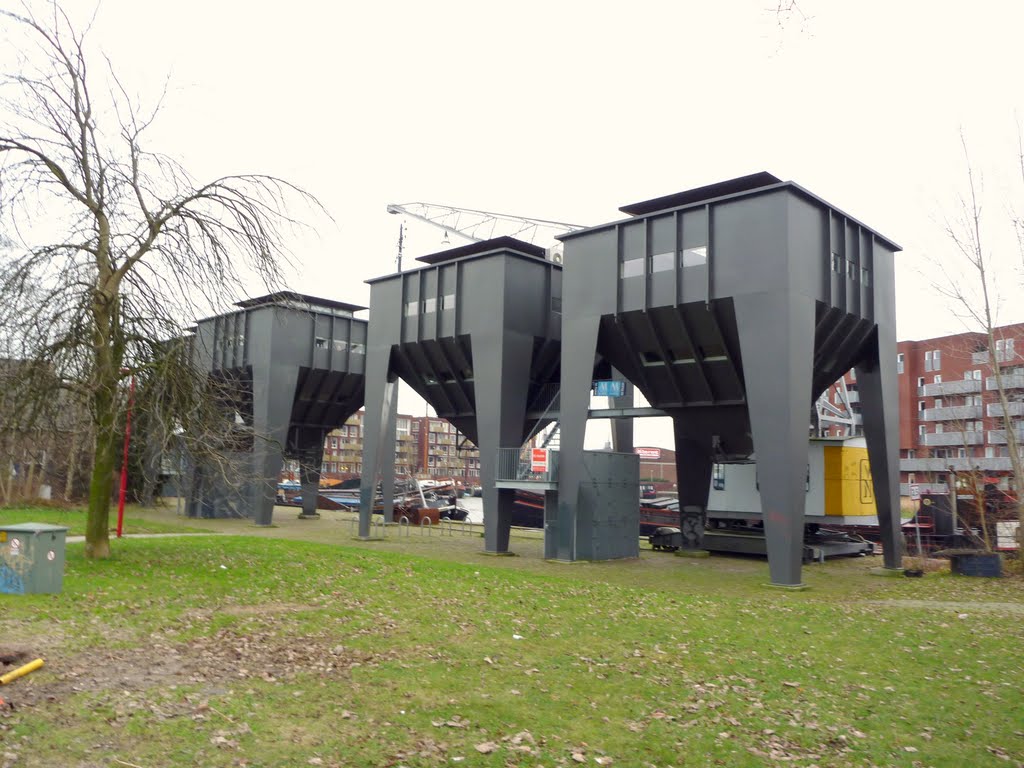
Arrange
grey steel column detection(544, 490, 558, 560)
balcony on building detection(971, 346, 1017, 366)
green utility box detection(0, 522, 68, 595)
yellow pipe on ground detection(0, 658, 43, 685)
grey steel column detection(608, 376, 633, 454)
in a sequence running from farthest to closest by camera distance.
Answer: grey steel column detection(608, 376, 633, 454) < balcony on building detection(971, 346, 1017, 366) < grey steel column detection(544, 490, 558, 560) < green utility box detection(0, 522, 68, 595) < yellow pipe on ground detection(0, 658, 43, 685)

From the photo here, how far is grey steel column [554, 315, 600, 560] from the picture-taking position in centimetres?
2433

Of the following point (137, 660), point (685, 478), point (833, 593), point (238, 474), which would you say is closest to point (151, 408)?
point (238, 474)

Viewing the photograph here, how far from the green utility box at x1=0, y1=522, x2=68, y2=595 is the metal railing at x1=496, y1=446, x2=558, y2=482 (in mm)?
14726

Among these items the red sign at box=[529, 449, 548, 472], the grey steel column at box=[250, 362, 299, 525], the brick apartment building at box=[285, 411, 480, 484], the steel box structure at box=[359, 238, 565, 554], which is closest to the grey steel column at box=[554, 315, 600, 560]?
the red sign at box=[529, 449, 548, 472]

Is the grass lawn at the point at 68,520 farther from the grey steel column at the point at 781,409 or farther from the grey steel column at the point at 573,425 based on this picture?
the grey steel column at the point at 781,409

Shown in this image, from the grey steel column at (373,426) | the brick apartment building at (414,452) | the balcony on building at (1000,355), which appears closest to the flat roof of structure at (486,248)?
the grey steel column at (373,426)

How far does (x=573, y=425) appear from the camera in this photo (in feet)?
80.5

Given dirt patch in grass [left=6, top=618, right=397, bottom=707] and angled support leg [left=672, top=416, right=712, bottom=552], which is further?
angled support leg [left=672, top=416, right=712, bottom=552]

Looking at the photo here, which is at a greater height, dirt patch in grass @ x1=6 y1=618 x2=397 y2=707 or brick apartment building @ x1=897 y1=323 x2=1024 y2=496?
brick apartment building @ x1=897 y1=323 x2=1024 y2=496

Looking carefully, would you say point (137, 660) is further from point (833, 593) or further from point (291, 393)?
point (291, 393)

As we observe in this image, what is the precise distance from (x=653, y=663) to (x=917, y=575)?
16734 mm

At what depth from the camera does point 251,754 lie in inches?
251

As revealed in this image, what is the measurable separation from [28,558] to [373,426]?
67.4ft

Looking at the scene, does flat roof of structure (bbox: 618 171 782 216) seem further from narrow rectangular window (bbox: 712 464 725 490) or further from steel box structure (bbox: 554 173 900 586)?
narrow rectangular window (bbox: 712 464 725 490)
